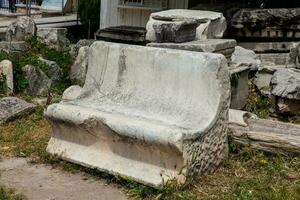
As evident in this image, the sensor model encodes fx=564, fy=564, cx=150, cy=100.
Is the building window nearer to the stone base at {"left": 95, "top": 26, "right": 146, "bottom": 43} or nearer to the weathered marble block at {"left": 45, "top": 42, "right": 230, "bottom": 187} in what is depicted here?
the stone base at {"left": 95, "top": 26, "right": 146, "bottom": 43}

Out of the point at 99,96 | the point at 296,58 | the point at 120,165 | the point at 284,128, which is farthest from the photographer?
the point at 296,58

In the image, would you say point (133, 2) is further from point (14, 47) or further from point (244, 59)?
point (244, 59)

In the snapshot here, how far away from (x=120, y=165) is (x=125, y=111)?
1.91 feet

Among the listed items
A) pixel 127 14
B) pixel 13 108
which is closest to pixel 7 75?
pixel 13 108

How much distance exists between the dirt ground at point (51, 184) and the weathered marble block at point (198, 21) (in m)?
2.22

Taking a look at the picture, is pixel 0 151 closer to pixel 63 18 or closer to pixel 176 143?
pixel 176 143

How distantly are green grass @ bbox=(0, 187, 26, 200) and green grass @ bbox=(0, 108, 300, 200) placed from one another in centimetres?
66

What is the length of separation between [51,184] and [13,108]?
7.12ft

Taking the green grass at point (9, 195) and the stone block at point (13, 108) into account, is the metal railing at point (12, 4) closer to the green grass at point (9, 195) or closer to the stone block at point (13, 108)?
the stone block at point (13, 108)

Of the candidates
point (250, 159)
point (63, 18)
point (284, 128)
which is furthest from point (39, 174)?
point (63, 18)

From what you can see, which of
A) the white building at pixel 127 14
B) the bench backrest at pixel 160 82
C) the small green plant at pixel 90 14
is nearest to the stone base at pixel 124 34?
the white building at pixel 127 14

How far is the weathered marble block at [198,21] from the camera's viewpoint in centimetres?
677

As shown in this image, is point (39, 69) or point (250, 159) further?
point (39, 69)

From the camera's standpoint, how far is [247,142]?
5.35 metres
